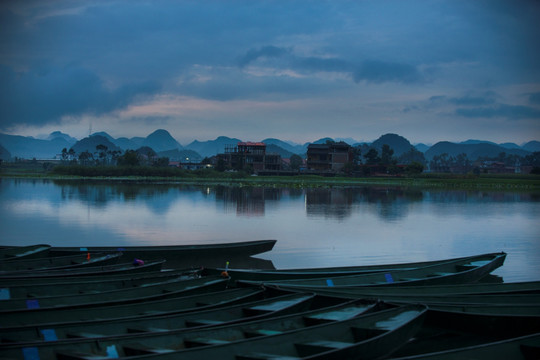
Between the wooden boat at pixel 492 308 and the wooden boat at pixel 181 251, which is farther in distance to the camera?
the wooden boat at pixel 181 251

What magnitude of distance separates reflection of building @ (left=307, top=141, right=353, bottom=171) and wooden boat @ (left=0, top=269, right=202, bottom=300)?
71022 millimetres

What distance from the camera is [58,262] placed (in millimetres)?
9641

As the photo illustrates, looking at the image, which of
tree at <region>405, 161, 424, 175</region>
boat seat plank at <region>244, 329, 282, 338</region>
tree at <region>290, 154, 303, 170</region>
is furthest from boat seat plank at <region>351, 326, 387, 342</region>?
tree at <region>290, 154, 303, 170</region>

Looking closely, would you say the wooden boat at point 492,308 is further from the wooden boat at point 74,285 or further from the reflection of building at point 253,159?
the reflection of building at point 253,159

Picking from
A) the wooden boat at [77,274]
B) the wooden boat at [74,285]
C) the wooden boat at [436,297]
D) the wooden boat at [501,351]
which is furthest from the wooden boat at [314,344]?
the wooden boat at [77,274]

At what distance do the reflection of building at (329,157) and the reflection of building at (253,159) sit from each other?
6287 mm

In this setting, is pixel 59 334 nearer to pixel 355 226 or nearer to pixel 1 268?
pixel 1 268

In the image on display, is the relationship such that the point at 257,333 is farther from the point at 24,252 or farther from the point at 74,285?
the point at 24,252

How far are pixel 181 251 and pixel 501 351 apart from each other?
7892 millimetres

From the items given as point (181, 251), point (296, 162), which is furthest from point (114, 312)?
point (296, 162)

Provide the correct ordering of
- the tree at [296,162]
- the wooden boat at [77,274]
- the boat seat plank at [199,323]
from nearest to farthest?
the boat seat plank at [199,323] < the wooden boat at [77,274] < the tree at [296,162]

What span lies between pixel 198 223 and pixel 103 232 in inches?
157

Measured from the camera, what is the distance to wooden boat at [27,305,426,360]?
461 centimetres

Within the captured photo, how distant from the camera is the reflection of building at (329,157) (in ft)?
257
